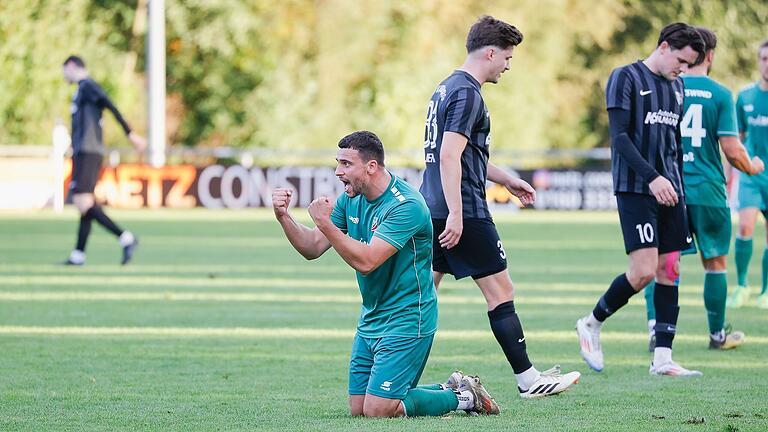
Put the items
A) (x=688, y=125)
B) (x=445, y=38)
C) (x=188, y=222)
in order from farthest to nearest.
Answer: (x=445, y=38) → (x=188, y=222) → (x=688, y=125)

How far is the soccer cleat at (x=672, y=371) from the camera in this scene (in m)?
8.45

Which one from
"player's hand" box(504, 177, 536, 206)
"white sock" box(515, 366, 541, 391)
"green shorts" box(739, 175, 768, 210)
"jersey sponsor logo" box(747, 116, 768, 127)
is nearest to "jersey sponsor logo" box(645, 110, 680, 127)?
"player's hand" box(504, 177, 536, 206)

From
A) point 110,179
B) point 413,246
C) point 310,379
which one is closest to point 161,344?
point 310,379

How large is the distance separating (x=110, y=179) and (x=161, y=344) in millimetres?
23438

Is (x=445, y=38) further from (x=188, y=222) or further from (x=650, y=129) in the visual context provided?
(x=650, y=129)

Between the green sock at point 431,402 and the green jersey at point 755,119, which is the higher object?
the green jersey at point 755,119

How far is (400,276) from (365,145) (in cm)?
71

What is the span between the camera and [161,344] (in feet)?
32.4

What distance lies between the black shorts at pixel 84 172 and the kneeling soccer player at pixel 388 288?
10129 mm

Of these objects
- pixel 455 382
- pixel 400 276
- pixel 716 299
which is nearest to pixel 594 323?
pixel 716 299

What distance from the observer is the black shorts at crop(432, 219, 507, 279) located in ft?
25.1

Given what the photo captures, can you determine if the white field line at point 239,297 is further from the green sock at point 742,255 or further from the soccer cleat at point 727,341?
the soccer cleat at point 727,341

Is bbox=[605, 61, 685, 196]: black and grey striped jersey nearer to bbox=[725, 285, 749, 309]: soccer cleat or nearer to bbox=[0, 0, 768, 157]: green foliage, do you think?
bbox=[725, 285, 749, 309]: soccer cleat

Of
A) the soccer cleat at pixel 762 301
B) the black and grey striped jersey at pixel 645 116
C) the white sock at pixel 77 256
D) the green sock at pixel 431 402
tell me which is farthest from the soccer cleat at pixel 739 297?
the white sock at pixel 77 256
